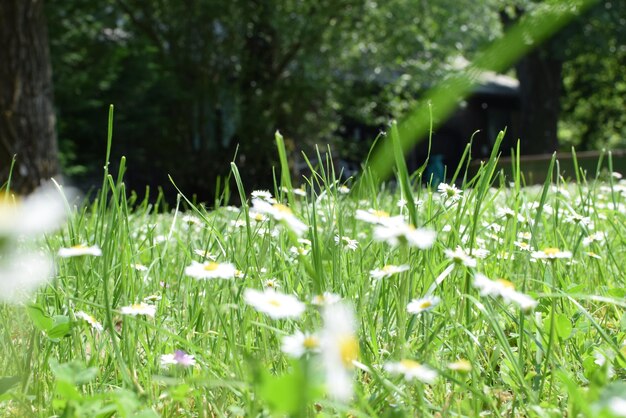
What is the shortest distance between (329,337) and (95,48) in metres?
12.6

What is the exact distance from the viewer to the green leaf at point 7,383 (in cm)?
96

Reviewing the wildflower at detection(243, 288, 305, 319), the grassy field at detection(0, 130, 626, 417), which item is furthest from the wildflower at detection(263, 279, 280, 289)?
the wildflower at detection(243, 288, 305, 319)

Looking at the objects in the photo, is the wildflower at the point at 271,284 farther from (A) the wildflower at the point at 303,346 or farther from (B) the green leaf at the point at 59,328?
(A) the wildflower at the point at 303,346

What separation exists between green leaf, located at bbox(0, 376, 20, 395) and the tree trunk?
763 inches

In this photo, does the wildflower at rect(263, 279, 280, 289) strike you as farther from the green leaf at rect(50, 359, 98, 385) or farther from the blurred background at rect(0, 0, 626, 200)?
the blurred background at rect(0, 0, 626, 200)

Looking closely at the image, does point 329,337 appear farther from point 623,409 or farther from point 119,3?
point 119,3

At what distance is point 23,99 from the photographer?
19.4 ft

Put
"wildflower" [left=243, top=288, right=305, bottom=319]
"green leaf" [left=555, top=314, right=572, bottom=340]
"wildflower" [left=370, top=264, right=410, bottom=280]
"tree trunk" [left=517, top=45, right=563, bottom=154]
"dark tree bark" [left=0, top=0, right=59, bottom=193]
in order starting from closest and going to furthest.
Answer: "wildflower" [left=243, top=288, right=305, bottom=319] < "wildflower" [left=370, top=264, right=410, bottom=280] < "green leaf" [left=555, top=314, right=572, bottom=340] < "dark tree bark" [left=0, top=0, right=59, bottom=193] < "tree trunk" [left=517, top=45, right=563, bottom=154]

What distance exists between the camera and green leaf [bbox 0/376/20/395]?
96 centimetres

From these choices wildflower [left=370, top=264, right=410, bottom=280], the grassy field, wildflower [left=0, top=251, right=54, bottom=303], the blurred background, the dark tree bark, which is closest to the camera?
the grassy field

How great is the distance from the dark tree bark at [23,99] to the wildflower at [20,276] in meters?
4.22

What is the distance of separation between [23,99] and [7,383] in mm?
5429

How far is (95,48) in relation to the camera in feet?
40.1

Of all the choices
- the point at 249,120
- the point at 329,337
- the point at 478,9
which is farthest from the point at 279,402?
the point at 478,9
